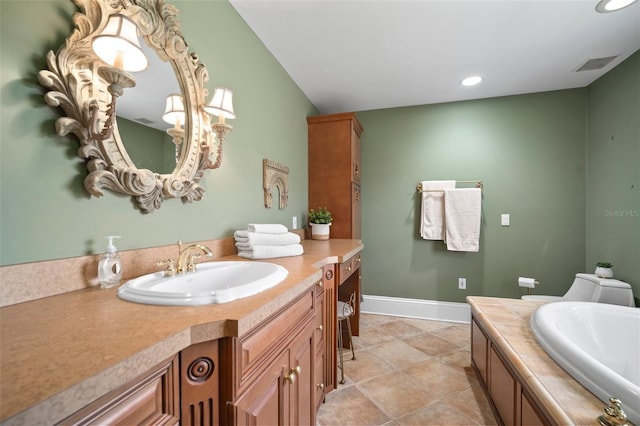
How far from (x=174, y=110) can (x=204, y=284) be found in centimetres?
76

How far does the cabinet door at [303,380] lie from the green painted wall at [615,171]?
248cm

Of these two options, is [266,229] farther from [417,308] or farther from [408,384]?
[417,308]

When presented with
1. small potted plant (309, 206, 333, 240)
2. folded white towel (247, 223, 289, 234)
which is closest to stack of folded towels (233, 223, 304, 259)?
folded white towel (247, 223, 289, 234)

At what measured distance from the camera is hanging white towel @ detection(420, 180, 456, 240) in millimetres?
2844

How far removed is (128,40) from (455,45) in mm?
2051

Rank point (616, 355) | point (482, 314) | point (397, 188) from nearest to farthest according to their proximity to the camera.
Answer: point (616, 355)
point (482, 314)
point (397, 188)

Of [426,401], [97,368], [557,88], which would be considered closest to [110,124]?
[97,368]

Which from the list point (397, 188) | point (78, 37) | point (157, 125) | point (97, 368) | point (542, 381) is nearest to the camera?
point (97, 368)

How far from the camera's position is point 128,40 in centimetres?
82

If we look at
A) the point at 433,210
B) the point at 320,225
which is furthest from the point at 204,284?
the point at 433,210

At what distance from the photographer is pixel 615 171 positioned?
2184mm

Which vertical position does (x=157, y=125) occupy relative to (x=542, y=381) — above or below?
above

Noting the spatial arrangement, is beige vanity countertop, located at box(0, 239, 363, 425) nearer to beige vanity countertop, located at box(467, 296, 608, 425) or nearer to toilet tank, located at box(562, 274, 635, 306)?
beige vanity countertop, located at box(467, 296, 608, 425)

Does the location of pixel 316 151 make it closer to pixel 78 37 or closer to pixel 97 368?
pixel 78 37
